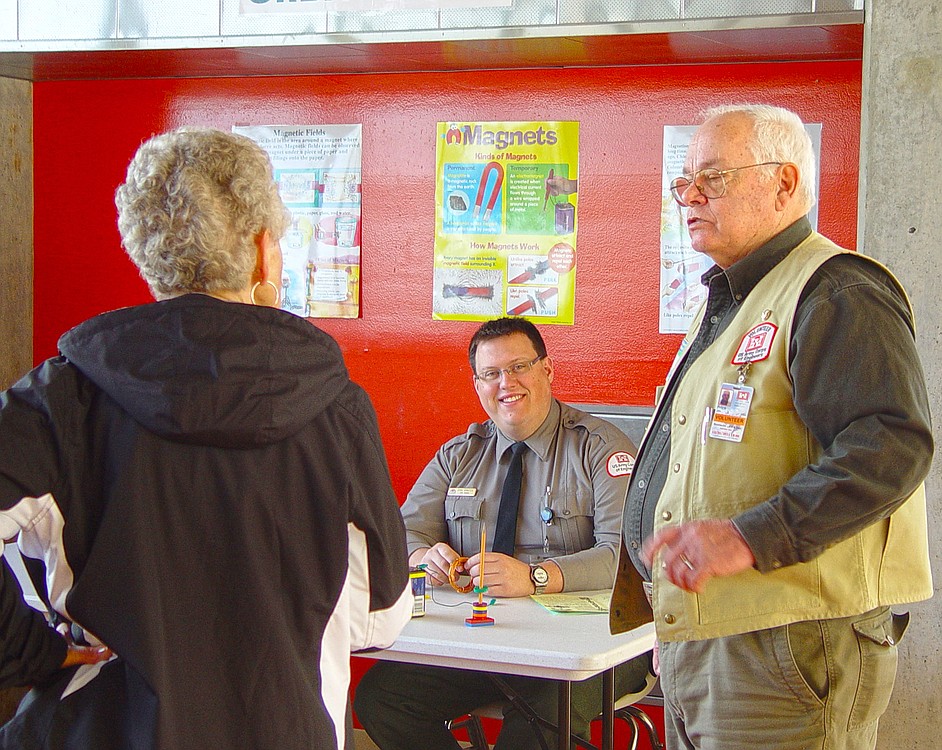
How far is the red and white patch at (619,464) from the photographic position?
3309mm

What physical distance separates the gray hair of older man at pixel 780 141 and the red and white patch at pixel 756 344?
321mm

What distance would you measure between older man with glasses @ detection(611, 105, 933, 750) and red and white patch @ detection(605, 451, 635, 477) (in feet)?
3.96

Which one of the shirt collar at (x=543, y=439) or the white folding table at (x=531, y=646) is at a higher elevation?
the shirt collar at (x=543, y=439)

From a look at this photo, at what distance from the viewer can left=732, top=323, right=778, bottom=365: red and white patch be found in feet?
6.15

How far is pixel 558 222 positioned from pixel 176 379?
9.08ft

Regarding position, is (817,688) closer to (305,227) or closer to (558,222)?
(558,222)

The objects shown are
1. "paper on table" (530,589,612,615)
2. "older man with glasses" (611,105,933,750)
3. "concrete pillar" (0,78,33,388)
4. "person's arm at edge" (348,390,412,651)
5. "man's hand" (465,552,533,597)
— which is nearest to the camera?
"person's arm at edge" (348,390,412,651)

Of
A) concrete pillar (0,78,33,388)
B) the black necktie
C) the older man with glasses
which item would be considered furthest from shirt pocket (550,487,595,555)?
concrete pillar (0,78,33,388)

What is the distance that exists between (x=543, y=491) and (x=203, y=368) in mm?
2113

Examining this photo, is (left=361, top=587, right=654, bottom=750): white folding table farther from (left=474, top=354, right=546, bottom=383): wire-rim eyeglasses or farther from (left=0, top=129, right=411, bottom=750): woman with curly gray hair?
(left=0, top=129, right=411, bottom=750): woman with curly gray hair

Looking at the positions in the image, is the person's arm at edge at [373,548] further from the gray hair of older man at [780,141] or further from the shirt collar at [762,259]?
the gray hair of older man at [780,141]

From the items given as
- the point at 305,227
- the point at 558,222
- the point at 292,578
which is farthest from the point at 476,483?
the point at 292,578

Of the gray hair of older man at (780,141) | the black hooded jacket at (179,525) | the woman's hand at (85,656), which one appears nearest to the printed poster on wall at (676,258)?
the gray hair of older man at (780,141)

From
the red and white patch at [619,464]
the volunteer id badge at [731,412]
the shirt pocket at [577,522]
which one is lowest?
the shirt pocket at [577,522]
